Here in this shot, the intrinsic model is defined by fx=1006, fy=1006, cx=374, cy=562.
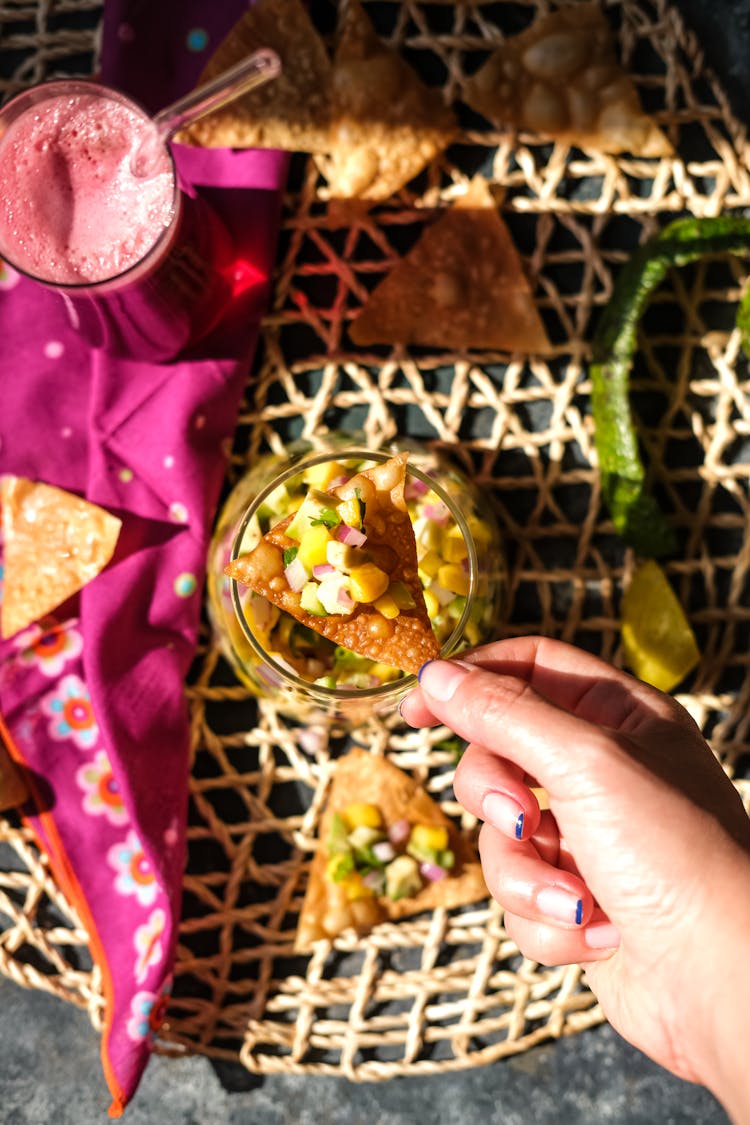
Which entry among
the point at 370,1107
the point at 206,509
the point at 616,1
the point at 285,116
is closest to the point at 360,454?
the point at 206,509

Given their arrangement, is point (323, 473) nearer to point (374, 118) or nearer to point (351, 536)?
point (351, 536)

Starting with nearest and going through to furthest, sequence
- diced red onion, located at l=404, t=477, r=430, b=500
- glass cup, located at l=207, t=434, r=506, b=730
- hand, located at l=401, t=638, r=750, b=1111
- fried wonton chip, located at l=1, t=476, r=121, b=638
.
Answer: hand, located at l=401, t=638, r=750, b=1111 < glass cup, located at l=207, t=434, r=506, b=730 < diced red onion, located at l=404, t=477, r=430, b=500 < fried wonton chip, located at l=1, t=476, r=121, b=638

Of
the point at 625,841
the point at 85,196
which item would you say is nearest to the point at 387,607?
the point at 625,841


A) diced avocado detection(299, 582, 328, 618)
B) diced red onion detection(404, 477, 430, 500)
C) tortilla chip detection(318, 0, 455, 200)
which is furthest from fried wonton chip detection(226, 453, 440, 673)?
tortilla chip detection(318, 0, 455, 200)

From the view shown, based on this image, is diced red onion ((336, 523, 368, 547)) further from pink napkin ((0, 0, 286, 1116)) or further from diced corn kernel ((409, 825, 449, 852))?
diced corn kernel ((409, 825, 449, 852))

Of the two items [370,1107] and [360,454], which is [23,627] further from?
[370,1107]

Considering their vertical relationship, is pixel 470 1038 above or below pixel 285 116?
below
